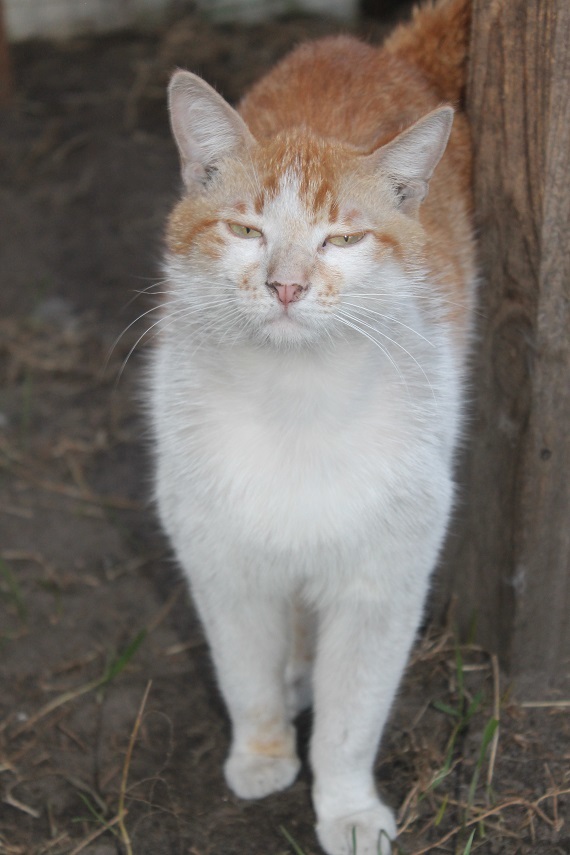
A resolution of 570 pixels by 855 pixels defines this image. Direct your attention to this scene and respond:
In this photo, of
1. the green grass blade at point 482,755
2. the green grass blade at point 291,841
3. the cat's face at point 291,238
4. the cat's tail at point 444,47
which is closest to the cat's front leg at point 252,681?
the green grass blade at point 291,841

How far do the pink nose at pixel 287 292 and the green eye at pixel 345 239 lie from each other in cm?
13

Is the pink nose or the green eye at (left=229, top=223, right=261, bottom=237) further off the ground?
the green eye at (left=229, top=223, right=261, bottom=237)

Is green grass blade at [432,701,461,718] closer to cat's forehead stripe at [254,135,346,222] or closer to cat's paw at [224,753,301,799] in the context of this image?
cat's paw at [224,753,301,799]

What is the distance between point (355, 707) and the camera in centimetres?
213

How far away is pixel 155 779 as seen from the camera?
2.35 m

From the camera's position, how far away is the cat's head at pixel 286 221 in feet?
5.57

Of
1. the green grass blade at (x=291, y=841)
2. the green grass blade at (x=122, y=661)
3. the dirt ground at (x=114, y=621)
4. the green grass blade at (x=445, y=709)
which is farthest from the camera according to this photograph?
the green grass blade at (x=122, y=661)

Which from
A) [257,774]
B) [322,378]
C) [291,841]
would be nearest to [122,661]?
[257,774]

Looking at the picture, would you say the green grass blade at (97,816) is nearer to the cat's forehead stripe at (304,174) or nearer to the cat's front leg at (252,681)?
the cat's front leg at (252,681)

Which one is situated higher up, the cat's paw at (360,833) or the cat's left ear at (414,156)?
the cat's left ear at (414,156)

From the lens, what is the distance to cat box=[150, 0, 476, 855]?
5.81 feet

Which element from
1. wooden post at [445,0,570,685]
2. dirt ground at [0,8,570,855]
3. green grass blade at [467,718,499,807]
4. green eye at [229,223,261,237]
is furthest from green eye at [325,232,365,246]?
green grass blade at [467,718,499,807]

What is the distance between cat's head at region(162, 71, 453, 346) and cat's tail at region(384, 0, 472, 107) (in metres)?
0.55

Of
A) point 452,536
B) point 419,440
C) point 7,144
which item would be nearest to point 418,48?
point 419,440
